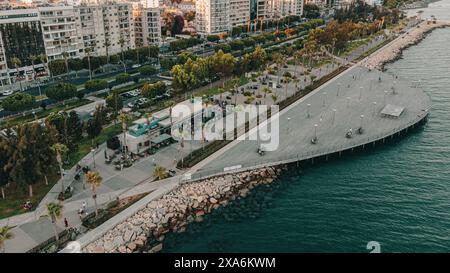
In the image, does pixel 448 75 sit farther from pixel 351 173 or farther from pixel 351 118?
pixel 351 173

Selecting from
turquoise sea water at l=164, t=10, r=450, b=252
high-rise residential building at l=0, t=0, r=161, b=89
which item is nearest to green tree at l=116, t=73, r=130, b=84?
high-rise residential building at l=0, t=0, r=161, b=89

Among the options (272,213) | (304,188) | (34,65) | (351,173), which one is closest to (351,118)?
(351,173)

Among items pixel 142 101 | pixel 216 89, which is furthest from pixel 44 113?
pixel 216 89

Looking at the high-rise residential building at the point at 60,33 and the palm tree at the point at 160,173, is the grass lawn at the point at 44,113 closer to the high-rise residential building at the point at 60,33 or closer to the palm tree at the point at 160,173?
the high-rise residential building at the point at 60,33

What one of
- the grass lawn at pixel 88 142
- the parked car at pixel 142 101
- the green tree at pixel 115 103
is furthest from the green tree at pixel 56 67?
the grass lawn at pixel 88 142

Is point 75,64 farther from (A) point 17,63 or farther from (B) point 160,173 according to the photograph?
(B) point 160,173

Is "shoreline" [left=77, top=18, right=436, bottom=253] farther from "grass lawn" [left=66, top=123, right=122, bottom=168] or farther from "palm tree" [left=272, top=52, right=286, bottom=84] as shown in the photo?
"palm tree" [left=272, top=52, right=286, bottom=84]
